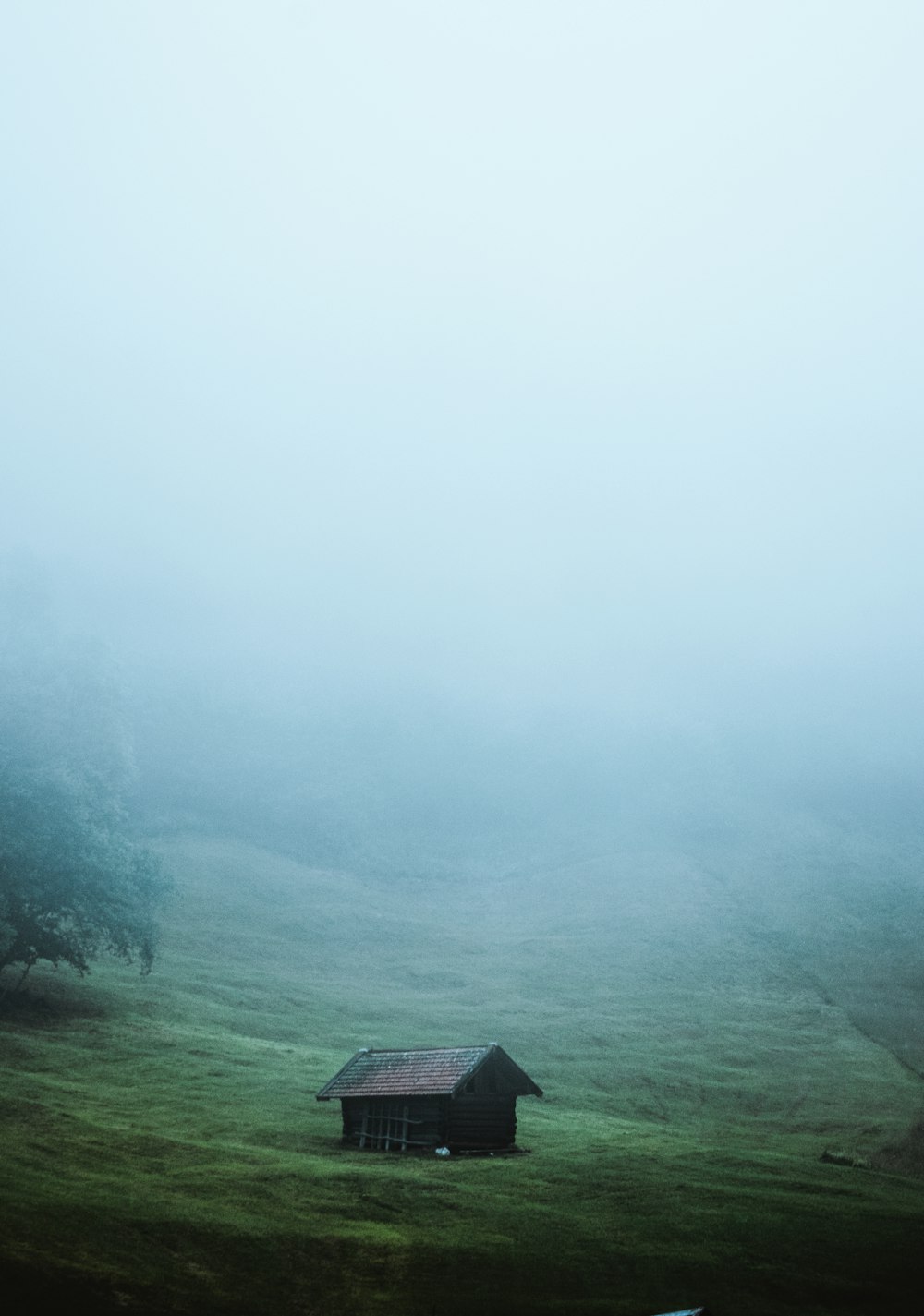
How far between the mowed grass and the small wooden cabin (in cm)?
211

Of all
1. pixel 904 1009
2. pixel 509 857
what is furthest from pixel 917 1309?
pixel 509 857

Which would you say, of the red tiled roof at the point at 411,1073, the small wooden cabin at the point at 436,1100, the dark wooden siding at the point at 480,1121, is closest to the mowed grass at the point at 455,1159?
the dark wooden siding at the point at 480,1121

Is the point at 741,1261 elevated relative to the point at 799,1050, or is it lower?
lower

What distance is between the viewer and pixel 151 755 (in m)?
196

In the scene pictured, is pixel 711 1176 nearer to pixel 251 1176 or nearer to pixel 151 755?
pixel 251 1176

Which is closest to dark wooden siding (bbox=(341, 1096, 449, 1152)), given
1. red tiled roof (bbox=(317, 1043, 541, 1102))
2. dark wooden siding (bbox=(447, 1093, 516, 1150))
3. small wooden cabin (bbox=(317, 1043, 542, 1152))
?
small wooden cabin (bbox=(317, 1043, 542, 1152))

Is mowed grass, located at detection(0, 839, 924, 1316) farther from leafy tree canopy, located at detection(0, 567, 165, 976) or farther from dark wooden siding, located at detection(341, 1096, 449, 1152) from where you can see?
leafy tree canopy, located at detection(0, 567, 165, 976)

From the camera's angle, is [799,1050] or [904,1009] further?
[904,1009]

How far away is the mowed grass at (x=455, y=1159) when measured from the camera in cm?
3167

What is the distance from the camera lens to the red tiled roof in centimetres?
5031

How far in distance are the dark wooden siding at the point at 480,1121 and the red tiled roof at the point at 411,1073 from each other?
1670mm

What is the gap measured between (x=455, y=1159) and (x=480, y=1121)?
9.16 ft

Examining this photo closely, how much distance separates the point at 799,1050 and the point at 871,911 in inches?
2117

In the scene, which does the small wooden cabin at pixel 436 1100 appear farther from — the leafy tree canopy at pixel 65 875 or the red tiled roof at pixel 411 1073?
the leafy tree canopy at pixel 65 875
